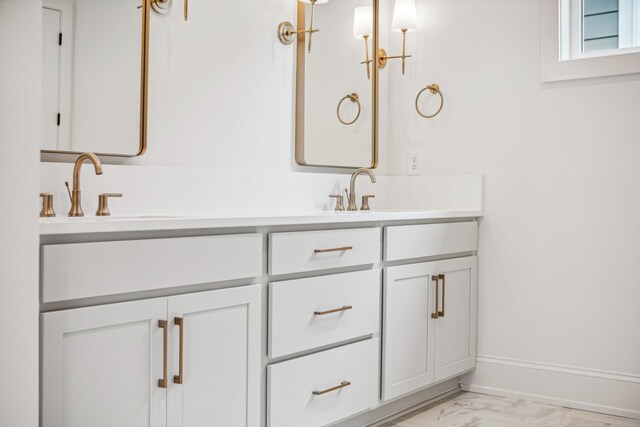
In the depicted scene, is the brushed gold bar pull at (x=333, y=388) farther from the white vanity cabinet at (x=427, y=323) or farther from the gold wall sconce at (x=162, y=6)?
the gold wall sconce at (x=162, y=6)

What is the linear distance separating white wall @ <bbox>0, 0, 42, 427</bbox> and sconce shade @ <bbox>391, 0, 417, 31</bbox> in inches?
87.0

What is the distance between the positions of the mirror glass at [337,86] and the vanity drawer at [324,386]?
3.11 ft

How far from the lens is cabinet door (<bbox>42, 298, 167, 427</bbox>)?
1.53 meters

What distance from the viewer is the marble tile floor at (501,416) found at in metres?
2.74

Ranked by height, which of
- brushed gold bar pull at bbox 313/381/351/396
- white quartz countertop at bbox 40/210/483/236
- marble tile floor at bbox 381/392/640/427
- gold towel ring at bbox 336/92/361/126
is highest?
gold towel ring at bbox 336/92/361/126

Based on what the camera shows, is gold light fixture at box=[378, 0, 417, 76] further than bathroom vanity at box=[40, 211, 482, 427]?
Yes

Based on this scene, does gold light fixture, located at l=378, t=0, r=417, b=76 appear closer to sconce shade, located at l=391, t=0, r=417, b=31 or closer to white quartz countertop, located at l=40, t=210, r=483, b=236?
sconce shade, located at l=391, t=0, r=417, b=31

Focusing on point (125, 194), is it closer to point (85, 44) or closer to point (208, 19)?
point (85, 44)

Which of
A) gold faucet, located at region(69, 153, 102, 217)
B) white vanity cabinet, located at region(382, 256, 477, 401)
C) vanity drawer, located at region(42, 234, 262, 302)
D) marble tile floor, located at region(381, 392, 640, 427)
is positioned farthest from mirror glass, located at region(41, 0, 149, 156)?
marble tile floor, located at region(381, 392, 640, 427)

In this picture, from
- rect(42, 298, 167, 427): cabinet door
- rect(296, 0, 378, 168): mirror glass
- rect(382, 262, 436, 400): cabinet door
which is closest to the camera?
rect(42, 298, 167, 427): cabinet door

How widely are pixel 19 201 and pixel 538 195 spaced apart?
7.55ft

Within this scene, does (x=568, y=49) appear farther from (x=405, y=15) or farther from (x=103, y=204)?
(x=103, y=204)

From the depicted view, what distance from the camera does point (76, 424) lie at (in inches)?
62.0

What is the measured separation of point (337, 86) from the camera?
3166mm
